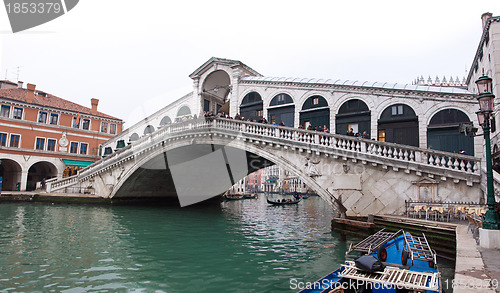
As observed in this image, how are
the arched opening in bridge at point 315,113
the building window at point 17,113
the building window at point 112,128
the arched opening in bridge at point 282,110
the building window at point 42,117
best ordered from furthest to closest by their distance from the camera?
the building window at point 112,128, the building window at point 42,117, the building window at point 17,113, the arched opening in bridge at point 282,110, the arched opening in bridge at point 315,113

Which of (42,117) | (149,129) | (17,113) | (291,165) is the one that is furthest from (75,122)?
(291,165)

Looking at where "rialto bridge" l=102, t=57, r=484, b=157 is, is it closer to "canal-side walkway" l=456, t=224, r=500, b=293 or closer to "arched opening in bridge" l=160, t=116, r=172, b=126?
"arched opening in bridge" l=160, t=116, r=172, b=126

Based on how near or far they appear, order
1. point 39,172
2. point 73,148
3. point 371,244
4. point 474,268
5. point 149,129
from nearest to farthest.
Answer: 1. point 474,268
2. point 371,244
3. point 149,129
4. point 73,148
5. point 39,172

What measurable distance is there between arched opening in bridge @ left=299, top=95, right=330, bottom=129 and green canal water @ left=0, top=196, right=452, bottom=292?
5.93m

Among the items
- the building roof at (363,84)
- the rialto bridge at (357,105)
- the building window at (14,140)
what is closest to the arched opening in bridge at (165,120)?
the rialto bridge at (357,105)

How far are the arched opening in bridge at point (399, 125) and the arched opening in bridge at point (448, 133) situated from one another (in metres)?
0.64

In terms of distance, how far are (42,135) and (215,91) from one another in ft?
52.0

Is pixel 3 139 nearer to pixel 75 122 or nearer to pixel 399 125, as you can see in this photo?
pixel 75 122

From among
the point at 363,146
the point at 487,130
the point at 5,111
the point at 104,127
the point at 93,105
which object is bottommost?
the point at 487,130

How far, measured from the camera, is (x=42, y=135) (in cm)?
2633

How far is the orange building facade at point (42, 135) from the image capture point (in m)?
24.8

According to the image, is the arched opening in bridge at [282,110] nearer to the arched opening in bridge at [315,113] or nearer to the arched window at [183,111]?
the arched opening in bridge at [315,113]

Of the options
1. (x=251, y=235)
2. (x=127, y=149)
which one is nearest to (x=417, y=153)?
(x=251, y=235)

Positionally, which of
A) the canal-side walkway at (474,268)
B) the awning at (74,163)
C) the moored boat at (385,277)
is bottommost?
the moored boat at (385,277)
